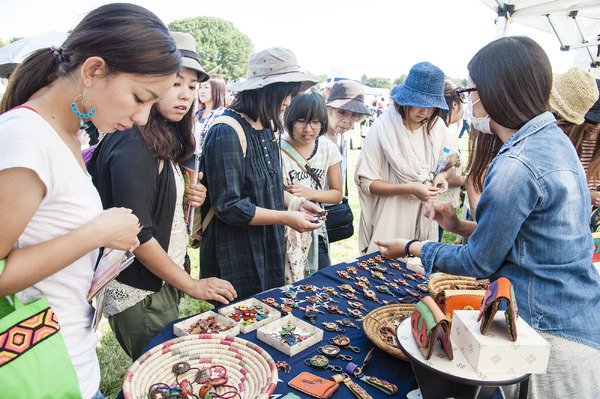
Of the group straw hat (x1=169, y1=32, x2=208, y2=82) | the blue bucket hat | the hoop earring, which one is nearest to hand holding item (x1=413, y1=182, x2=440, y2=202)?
the blue bucket hat

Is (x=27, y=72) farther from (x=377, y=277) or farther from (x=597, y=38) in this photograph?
(x=597, y=38)

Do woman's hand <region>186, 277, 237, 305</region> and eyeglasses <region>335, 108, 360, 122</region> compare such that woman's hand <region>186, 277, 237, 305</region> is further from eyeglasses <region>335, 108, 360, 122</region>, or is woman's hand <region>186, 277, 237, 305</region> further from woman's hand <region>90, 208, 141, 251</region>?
eyeglasses <region>335, 108, 360, 122</region>

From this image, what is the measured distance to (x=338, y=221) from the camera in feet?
11.0

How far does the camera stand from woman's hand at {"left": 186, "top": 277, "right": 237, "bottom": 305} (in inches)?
68.5

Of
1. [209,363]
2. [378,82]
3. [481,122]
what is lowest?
[378,82]

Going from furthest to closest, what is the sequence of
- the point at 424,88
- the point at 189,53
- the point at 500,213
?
the point at 424,88, the point at 189,53, the point at 500,213

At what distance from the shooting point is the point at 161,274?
1.65m

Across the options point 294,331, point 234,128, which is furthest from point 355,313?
point 234,128

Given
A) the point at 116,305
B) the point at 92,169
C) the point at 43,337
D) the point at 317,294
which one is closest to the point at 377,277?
the point at 317,294

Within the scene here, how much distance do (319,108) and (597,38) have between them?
8117mm

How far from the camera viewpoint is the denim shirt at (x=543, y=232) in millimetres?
1268

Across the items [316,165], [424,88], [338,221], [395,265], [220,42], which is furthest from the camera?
[220,42]

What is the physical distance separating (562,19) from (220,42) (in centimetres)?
4425

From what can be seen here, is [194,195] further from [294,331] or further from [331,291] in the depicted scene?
[331,291]
